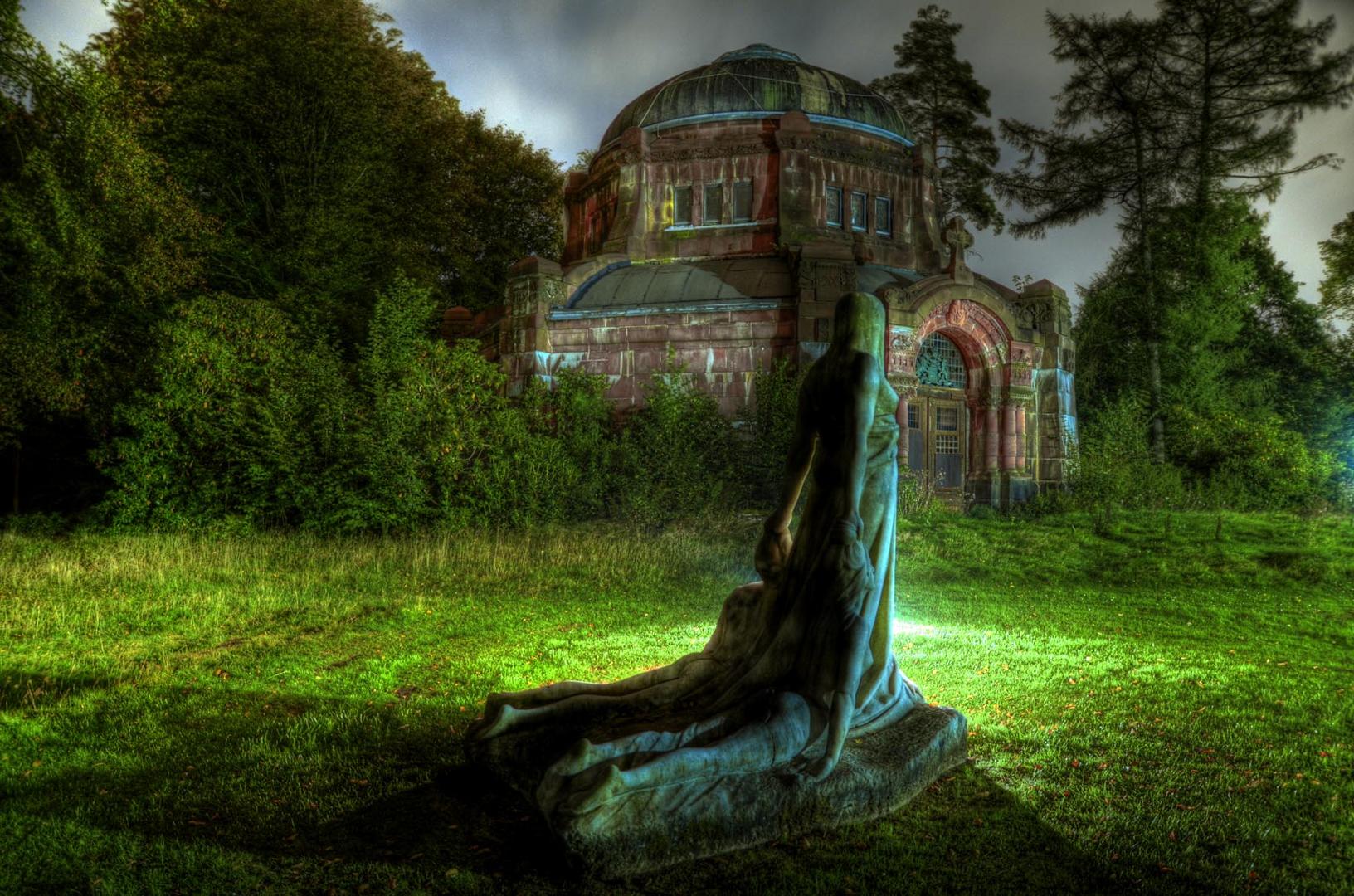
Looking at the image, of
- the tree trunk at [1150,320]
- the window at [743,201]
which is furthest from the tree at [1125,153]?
the window at [743,201]

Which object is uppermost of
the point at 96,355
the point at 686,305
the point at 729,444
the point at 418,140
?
the point at 418,140

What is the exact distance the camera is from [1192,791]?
17.0ft

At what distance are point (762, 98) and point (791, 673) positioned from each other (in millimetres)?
23861

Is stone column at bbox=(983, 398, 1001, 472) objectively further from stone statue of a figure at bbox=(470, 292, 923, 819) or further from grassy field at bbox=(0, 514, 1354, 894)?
stone statue of a figure at bbox=(470, 292, 923, 819)

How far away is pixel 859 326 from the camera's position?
16.1 feet

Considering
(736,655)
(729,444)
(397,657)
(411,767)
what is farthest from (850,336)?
(729,444)

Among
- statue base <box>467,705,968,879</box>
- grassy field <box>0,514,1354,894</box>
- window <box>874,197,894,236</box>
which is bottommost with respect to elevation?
grassy field <box>0,514,1354,894</box>

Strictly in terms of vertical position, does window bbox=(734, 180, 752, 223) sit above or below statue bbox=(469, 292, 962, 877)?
above

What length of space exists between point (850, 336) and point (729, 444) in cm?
1319

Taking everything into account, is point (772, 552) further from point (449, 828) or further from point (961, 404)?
point (961, 404)

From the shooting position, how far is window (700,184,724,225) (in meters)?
24.8

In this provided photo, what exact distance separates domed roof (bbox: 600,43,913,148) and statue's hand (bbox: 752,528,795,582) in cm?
2206

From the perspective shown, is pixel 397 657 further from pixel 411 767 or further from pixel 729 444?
pixel 729 444

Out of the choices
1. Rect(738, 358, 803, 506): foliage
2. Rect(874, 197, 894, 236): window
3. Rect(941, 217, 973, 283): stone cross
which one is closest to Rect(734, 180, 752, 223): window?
Rect(874, 197, 894, 236): window
